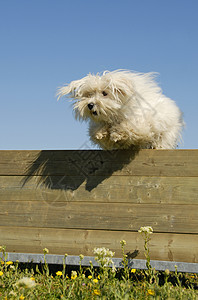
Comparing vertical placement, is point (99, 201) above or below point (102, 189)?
below

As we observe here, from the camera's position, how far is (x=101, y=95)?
343 cm

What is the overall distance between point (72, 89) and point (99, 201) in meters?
1.11

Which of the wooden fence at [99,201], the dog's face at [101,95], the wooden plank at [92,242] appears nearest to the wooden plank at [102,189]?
the wooden fence at [99,201]

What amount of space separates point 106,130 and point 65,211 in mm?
874

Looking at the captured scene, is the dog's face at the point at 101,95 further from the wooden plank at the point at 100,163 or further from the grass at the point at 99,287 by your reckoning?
the grass at the point at 99,287

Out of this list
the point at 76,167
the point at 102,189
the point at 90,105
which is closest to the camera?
the point at 90,105

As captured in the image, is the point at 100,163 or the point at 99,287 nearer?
the point at 99,287

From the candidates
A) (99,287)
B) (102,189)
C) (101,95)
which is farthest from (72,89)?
(99,287)

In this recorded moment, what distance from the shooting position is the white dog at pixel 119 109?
3.39 m

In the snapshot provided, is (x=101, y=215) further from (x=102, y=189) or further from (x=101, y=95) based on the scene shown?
(x=101, y=95)

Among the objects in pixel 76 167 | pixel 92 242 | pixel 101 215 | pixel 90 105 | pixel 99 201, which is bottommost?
pixel 92 242

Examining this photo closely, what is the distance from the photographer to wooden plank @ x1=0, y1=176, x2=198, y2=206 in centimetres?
329

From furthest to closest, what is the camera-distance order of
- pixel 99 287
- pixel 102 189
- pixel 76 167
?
pixel 76 167 → pixel 102 189 → pixel 99 287

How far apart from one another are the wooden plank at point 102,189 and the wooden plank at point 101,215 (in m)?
0.05
